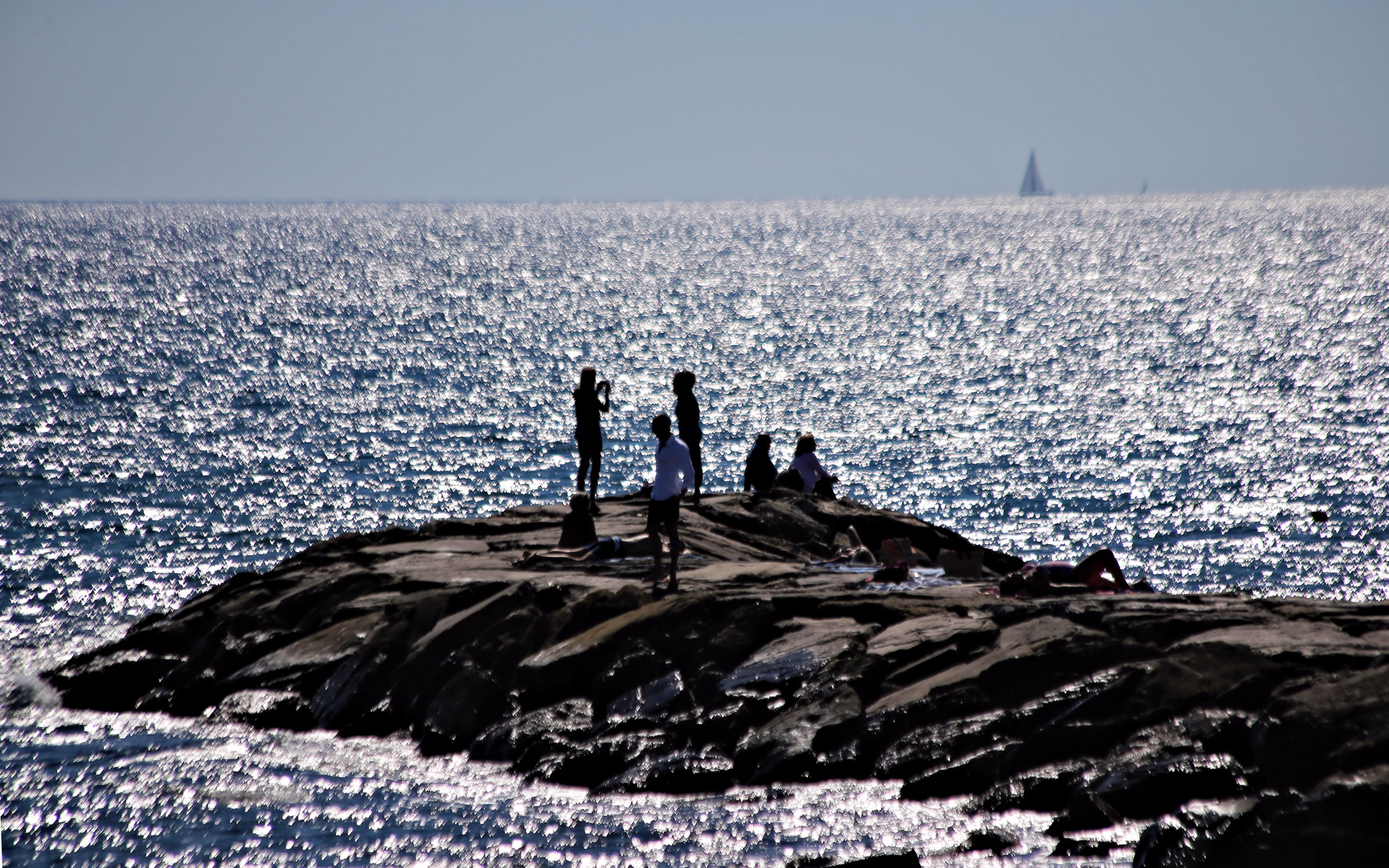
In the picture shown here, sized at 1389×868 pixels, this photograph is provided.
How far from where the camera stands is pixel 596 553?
65.3 feet

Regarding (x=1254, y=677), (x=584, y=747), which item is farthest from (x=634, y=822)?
(x=1254, y=677)

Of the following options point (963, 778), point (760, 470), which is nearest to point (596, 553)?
point (760, 470)

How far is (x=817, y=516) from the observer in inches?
950

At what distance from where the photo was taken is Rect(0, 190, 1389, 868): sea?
46.6ft

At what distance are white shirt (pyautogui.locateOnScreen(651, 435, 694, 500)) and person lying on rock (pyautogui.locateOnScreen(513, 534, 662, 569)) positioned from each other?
3.25 metres

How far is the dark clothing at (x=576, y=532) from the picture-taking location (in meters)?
20.4

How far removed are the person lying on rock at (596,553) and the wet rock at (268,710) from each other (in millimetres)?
4050

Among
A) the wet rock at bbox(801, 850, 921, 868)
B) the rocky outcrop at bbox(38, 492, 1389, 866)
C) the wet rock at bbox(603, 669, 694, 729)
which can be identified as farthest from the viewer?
the wet rock at bbox(603, 669, 694, 729)

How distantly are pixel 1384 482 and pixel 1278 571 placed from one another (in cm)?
1541

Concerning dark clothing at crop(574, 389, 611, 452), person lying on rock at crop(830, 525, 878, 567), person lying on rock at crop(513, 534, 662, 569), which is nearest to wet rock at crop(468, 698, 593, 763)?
person lying on rock at crop(513, 534, 662, 569)

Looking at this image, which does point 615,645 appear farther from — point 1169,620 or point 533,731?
point 1169,620

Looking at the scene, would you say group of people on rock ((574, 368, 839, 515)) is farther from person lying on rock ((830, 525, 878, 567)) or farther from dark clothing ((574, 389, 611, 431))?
person lying on rock ((830, 525, 878, 567))

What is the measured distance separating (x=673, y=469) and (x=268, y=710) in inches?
291

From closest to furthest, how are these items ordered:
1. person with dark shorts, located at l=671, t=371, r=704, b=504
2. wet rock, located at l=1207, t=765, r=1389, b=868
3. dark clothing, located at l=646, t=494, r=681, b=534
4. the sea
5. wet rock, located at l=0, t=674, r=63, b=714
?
wet rock, located at l=1207, t=765, r=1389, b=868
the sea
dark clothing, located at l=646, t=494, r=681, b=534
person with dark shorts, located at l=671, t=371, r=704, b=504
wet rock, located at l=0, t=674, r=63, b=714
